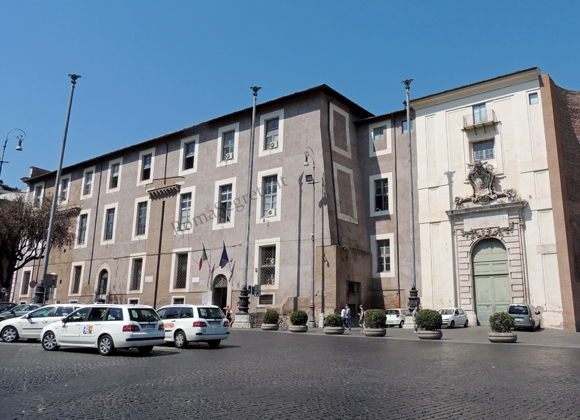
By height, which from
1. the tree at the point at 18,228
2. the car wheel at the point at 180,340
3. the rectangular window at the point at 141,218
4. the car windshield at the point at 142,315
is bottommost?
the car wheel at the point at 180,340

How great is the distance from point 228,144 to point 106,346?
23.7m

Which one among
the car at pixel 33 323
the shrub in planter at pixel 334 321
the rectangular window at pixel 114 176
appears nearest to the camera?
the car at pixel 33 323

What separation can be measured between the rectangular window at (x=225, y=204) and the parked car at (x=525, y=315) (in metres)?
18.6

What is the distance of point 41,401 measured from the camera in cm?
694

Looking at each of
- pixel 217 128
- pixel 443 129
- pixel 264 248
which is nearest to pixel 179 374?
pixel 264 248

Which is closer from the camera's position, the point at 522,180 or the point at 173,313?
the point at 173,313

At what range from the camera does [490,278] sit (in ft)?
90.4

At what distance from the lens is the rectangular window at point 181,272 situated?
1377 inches

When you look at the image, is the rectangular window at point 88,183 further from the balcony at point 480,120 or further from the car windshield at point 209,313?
the balcony at point 480,120

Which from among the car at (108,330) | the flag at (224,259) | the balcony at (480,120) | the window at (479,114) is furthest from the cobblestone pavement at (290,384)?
the window at (479,114)

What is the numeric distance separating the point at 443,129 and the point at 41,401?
2784cm

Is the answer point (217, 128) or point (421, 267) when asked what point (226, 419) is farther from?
point (217, 128)

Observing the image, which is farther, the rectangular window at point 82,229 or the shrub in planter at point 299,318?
the rectangular window at point 82,229

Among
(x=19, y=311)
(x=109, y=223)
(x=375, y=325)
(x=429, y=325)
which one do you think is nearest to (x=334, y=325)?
(x=375, y=325)
